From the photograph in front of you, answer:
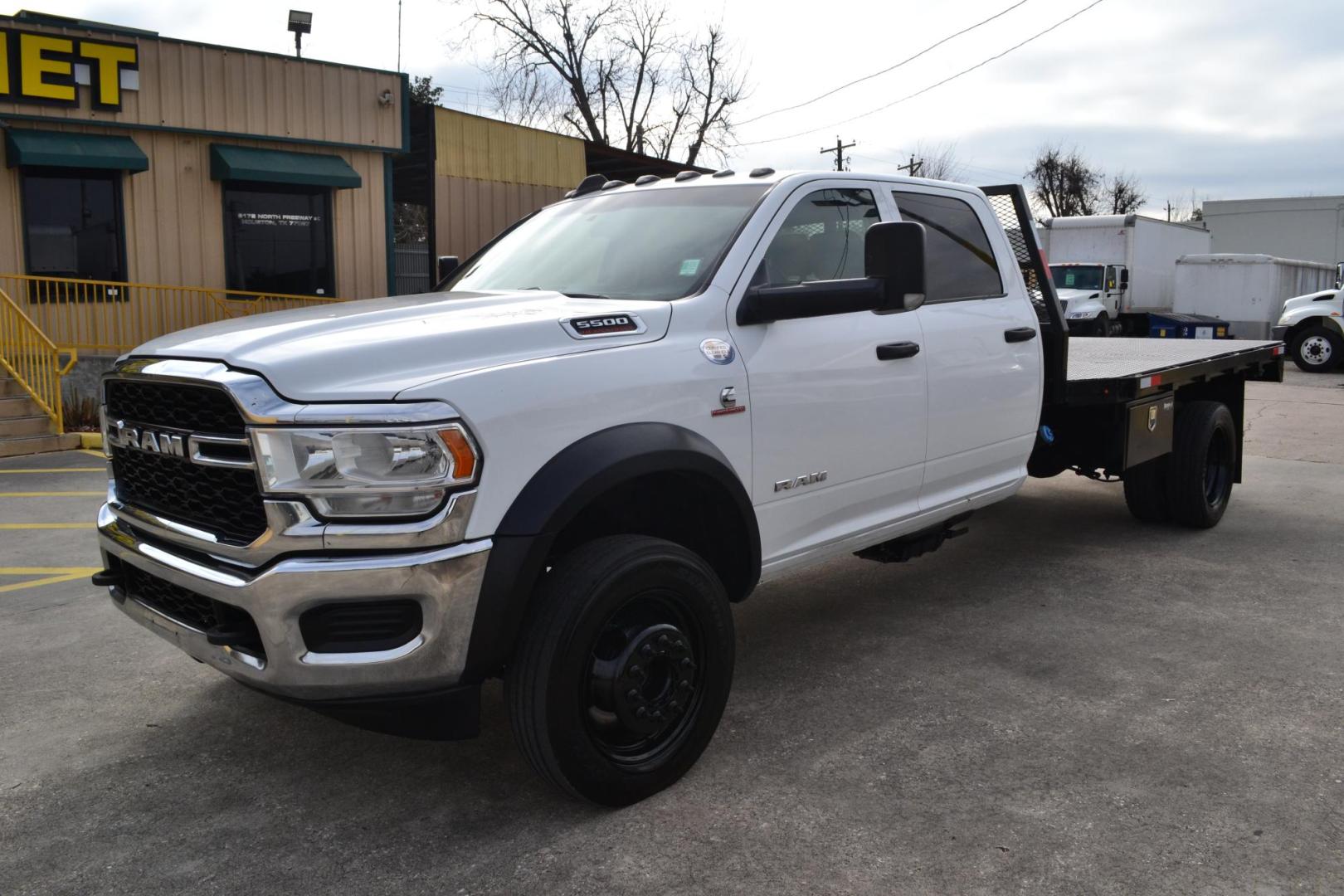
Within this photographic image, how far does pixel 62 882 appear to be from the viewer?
2822 mm

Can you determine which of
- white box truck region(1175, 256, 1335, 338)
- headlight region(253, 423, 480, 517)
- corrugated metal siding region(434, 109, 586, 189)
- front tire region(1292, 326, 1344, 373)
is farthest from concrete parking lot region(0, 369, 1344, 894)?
white box truck region(1175, 256, 1335, 338)

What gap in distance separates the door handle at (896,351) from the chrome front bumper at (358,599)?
1.90 meters

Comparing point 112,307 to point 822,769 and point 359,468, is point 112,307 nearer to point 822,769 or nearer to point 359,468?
point 359,468

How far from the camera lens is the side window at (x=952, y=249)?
15.1 feet

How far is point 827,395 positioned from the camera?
3828mm

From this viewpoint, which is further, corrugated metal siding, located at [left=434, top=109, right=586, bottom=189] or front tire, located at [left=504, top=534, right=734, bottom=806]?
corrugated metal siding, located at [left=434, top=109, right=586, bottom=189]

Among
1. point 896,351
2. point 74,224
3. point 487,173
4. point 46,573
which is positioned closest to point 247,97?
point 74,224

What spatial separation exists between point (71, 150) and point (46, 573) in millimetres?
9790

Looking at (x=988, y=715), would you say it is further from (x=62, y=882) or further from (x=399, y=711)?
(x=62, y=882)

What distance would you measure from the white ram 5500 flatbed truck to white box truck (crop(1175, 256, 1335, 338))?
25.0m

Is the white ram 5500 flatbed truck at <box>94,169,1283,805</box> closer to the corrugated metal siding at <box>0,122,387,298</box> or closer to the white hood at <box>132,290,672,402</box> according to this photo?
the white hood at <box>132,290,672,402</box>

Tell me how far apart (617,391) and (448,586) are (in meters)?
0.76

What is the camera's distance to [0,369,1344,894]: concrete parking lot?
284cm

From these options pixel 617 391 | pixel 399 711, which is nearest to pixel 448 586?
pixel 399 711
